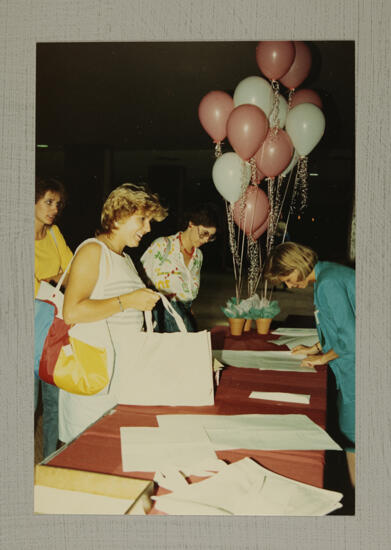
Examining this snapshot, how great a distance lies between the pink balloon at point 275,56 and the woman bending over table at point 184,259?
1.65ft

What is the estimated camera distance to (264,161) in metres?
1.83

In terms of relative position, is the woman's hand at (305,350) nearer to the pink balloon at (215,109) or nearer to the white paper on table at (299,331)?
the white paper on table at (299,331)

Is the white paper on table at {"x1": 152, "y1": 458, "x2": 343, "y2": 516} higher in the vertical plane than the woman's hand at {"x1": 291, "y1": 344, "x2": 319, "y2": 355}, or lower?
lower

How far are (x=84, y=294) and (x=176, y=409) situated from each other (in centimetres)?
48

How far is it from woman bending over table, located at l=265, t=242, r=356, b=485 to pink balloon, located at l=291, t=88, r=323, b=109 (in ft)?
1.61

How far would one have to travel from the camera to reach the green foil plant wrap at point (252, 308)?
1870mm

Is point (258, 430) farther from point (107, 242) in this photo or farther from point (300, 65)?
point (300, 65)

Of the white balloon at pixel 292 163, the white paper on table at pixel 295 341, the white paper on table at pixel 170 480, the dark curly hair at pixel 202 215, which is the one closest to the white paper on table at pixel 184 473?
the white paper on table at pixel 170 480

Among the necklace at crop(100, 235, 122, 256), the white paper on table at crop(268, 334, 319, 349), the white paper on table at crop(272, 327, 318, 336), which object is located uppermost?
the necklace at crop(100, 235, 122, 256)

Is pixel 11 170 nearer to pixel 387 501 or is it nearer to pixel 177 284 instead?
pixel 177 284

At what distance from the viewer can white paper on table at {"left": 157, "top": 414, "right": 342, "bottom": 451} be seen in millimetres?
1509

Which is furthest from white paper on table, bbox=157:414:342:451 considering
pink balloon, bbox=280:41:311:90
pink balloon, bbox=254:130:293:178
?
pink balloon, bbox=280:41:311:90

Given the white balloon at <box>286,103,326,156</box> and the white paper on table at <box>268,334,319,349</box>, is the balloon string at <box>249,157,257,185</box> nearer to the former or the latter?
the white balloon at <box>286,103,326,156</box>

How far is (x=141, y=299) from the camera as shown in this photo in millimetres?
1756
